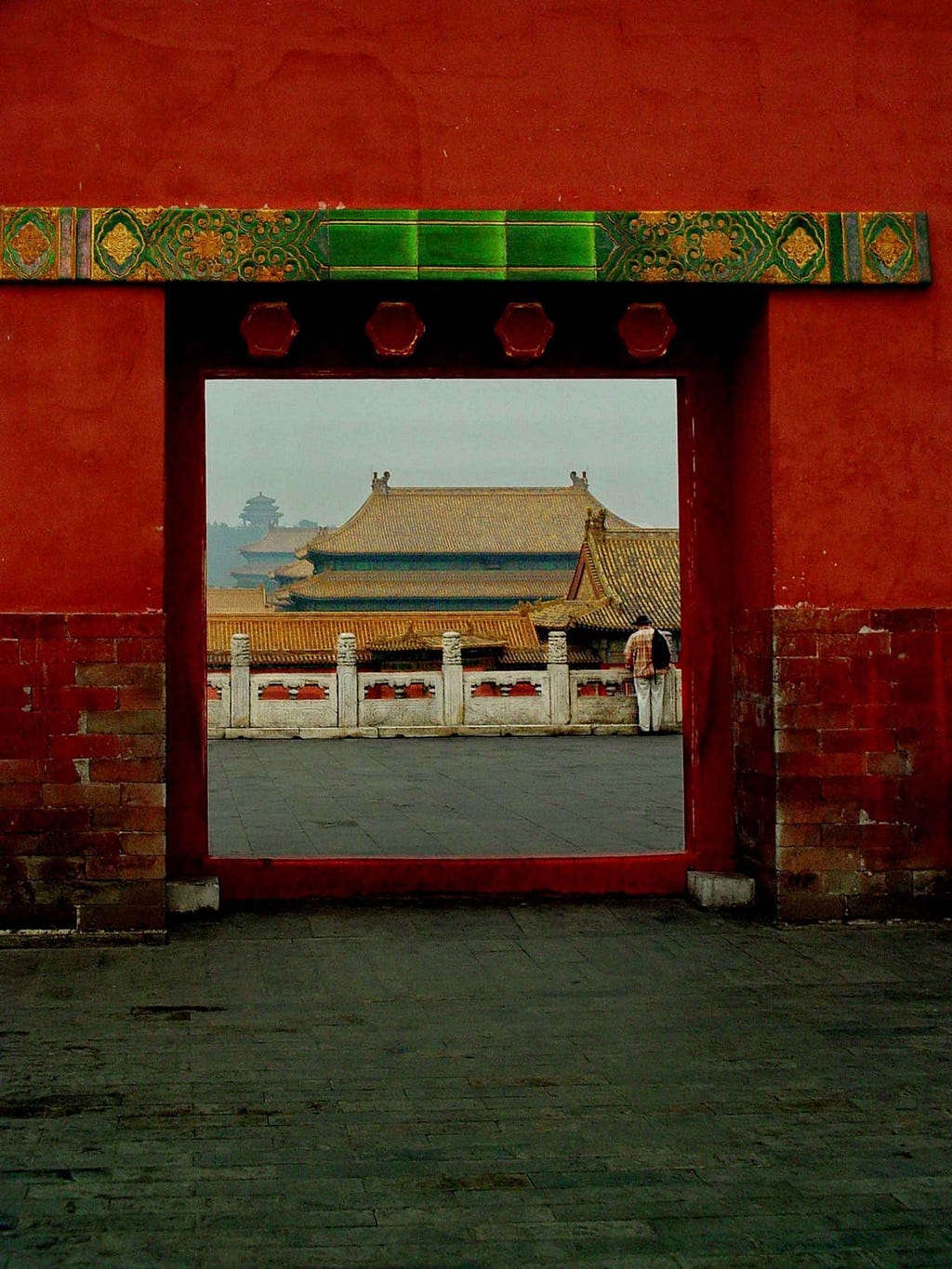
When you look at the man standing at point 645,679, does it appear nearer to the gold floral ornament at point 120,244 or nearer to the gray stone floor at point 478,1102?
the gray stone floor at point 478,1102

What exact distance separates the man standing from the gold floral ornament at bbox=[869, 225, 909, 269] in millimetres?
17589

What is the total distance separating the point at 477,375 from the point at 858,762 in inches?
110

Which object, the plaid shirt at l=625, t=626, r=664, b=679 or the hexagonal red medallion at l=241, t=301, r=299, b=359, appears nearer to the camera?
the hexagonal red medallion at l=241, t=301, r=299, b=359

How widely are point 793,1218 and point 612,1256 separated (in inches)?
18.8

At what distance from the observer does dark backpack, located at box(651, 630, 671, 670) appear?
2436 cm

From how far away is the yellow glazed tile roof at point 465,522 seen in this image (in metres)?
43.9

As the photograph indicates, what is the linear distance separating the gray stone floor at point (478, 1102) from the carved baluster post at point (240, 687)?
64.2 ft

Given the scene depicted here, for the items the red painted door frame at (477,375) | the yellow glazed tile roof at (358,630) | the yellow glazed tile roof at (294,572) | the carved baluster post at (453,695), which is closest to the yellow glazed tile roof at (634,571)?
the yellow glazed tile roof at (358,630)

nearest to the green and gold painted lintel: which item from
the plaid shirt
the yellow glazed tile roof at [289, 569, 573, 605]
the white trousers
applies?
the plaid shirt

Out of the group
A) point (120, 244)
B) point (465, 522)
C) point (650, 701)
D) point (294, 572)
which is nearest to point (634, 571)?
point (650, 701)

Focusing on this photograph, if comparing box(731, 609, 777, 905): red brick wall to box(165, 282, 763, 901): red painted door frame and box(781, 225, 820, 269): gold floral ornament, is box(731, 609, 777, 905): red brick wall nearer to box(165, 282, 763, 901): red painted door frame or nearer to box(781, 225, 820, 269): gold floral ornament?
box(165, 282, 763, 901): red painted door frame

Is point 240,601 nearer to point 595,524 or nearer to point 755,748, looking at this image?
point 595,524

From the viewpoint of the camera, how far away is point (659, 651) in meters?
24.6

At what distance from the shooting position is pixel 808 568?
687 cm
